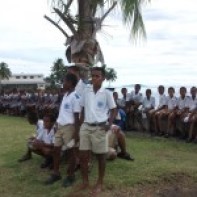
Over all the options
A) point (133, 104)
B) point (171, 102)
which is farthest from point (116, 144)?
point (133, 104)

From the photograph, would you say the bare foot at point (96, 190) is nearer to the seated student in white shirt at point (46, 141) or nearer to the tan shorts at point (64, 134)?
the tan shorts at point (64, 134)

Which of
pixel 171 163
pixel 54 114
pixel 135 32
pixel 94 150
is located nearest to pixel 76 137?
pixel 94 150

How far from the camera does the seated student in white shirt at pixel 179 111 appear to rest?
12.3 m

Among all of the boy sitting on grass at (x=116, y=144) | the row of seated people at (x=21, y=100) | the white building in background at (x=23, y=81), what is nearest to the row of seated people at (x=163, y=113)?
the boy sitting on grass at (x=116, y=144)

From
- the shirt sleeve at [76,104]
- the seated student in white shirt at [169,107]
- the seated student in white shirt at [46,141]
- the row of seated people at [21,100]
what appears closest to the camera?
the shirt sleeve at [76,104]

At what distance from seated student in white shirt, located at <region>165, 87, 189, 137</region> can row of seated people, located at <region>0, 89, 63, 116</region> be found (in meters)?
6.67

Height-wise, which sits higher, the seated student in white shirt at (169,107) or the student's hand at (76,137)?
the seated student in white shirt at (169,107)

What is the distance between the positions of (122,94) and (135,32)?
5.27 metres

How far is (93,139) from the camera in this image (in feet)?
23.6

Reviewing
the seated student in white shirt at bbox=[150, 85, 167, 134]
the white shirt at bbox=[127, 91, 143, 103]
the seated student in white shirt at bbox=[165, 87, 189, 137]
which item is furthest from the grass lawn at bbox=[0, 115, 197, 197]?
the white shirt at bbox=[127, 91, 143, 103]

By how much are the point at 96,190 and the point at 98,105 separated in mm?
1244

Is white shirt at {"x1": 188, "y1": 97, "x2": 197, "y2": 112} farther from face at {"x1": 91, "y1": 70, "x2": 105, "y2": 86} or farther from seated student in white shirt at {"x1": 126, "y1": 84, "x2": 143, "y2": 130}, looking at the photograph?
face at {"x1": 91, "y1": 70, "x2": 105, "y2": 86}

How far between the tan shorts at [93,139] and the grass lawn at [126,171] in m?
0.68

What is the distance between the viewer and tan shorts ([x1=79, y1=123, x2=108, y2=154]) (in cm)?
718
